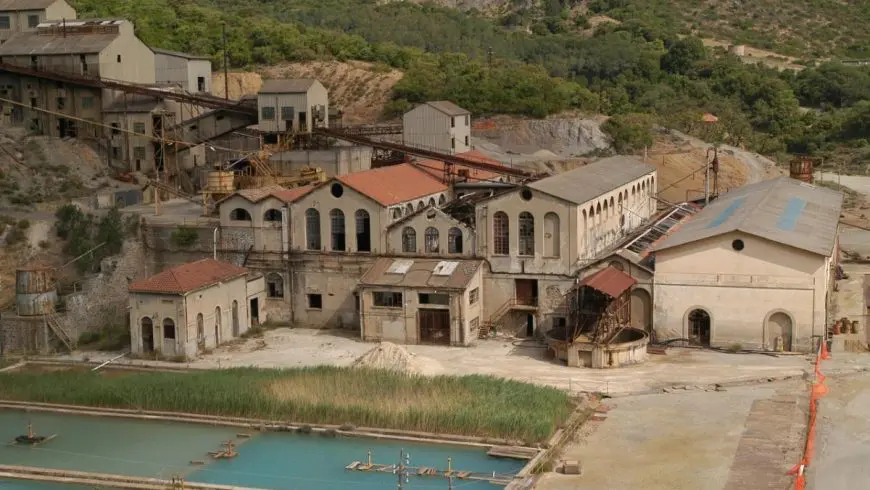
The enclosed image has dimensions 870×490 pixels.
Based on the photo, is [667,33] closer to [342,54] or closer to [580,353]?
[342,54]

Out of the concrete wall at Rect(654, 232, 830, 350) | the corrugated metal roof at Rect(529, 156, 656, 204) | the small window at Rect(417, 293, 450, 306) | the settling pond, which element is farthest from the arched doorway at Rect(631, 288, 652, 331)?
the settling pond

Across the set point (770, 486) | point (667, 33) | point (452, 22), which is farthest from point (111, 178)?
point (667, 33)

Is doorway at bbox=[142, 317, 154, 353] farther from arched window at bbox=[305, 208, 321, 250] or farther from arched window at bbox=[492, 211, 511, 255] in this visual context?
arched window at bbox=[492, 211, 511, 255]

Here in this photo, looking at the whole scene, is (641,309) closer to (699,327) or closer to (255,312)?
(699,327)

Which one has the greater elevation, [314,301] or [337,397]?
[314,301]

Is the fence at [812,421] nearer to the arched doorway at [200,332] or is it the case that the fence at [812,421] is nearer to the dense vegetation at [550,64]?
the arched doorway at [200,332]

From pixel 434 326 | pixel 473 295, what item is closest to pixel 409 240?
pixel 473 295

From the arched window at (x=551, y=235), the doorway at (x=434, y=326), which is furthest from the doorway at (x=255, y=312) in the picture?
the arched window at (x=551, y=235)

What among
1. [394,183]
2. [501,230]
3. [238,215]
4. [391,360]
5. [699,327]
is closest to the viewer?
[391,360]
